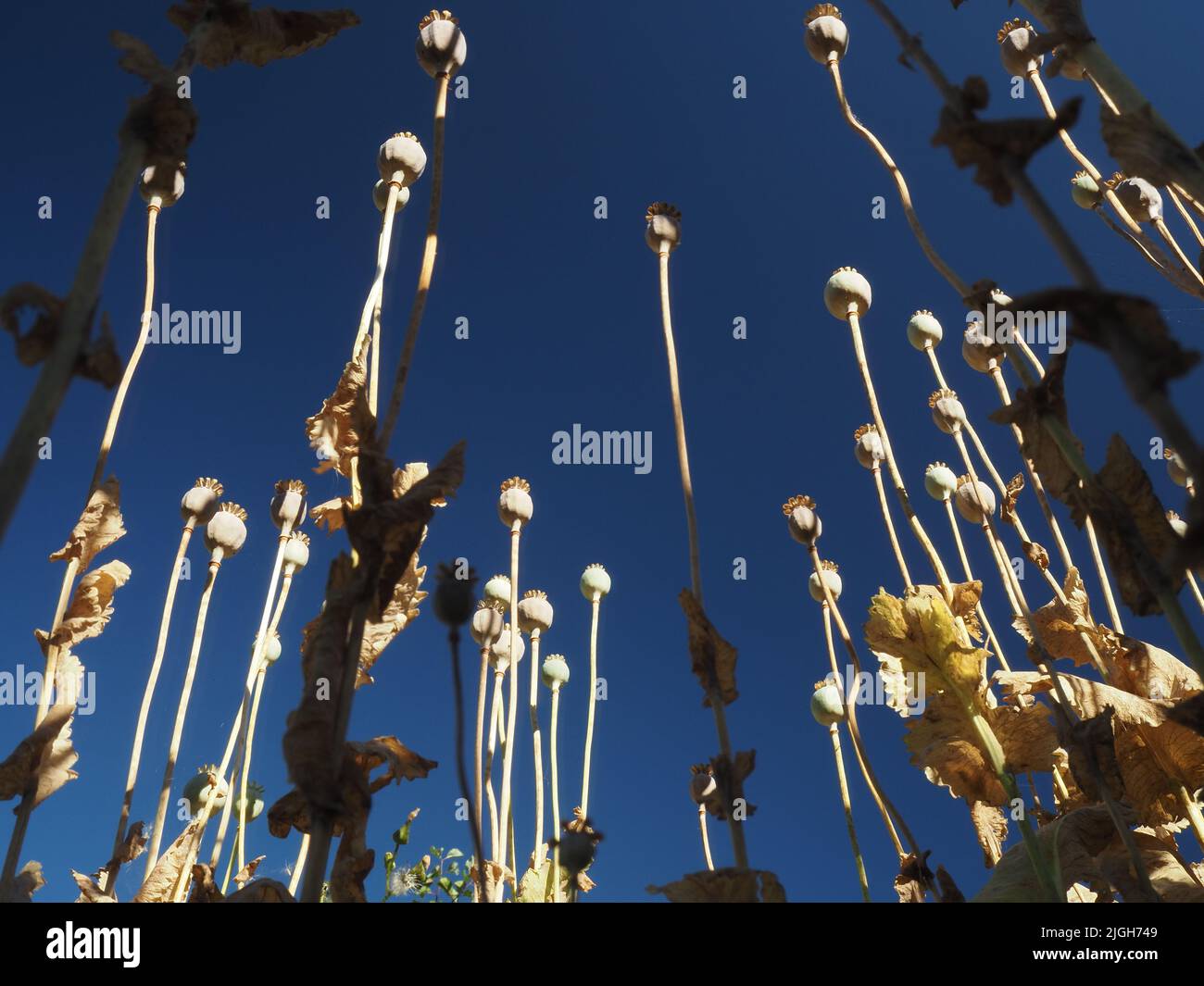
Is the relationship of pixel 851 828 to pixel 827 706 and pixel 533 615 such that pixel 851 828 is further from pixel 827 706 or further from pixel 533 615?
pixel 533 615

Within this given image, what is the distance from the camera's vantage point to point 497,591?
4875mm

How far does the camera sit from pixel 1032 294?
35.9 inches

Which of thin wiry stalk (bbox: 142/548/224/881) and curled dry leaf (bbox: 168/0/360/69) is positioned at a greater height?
curled dry leaf (bbox: 168/0/360/69)

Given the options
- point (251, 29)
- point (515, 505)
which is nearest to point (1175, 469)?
point (515, 505)

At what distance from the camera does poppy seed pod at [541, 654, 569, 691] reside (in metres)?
4.62

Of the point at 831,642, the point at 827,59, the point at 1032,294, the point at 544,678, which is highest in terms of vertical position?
the point at 827,59

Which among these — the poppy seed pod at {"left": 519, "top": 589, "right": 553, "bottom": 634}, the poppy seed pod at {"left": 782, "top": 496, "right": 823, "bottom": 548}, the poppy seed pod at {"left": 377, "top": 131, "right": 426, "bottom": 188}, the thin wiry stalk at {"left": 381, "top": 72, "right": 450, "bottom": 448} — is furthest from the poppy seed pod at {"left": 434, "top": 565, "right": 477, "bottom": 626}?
the poppy seed pod at {"left": 519, "top": 589, "right": 553, "bottom": 634}

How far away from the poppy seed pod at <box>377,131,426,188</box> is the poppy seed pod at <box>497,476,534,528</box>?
1.91m

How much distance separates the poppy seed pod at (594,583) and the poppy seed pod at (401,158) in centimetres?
253

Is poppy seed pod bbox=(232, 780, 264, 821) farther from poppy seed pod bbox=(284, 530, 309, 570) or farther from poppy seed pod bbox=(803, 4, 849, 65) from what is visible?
poppy seed pod bbox=(803, 4, 849, 65)
